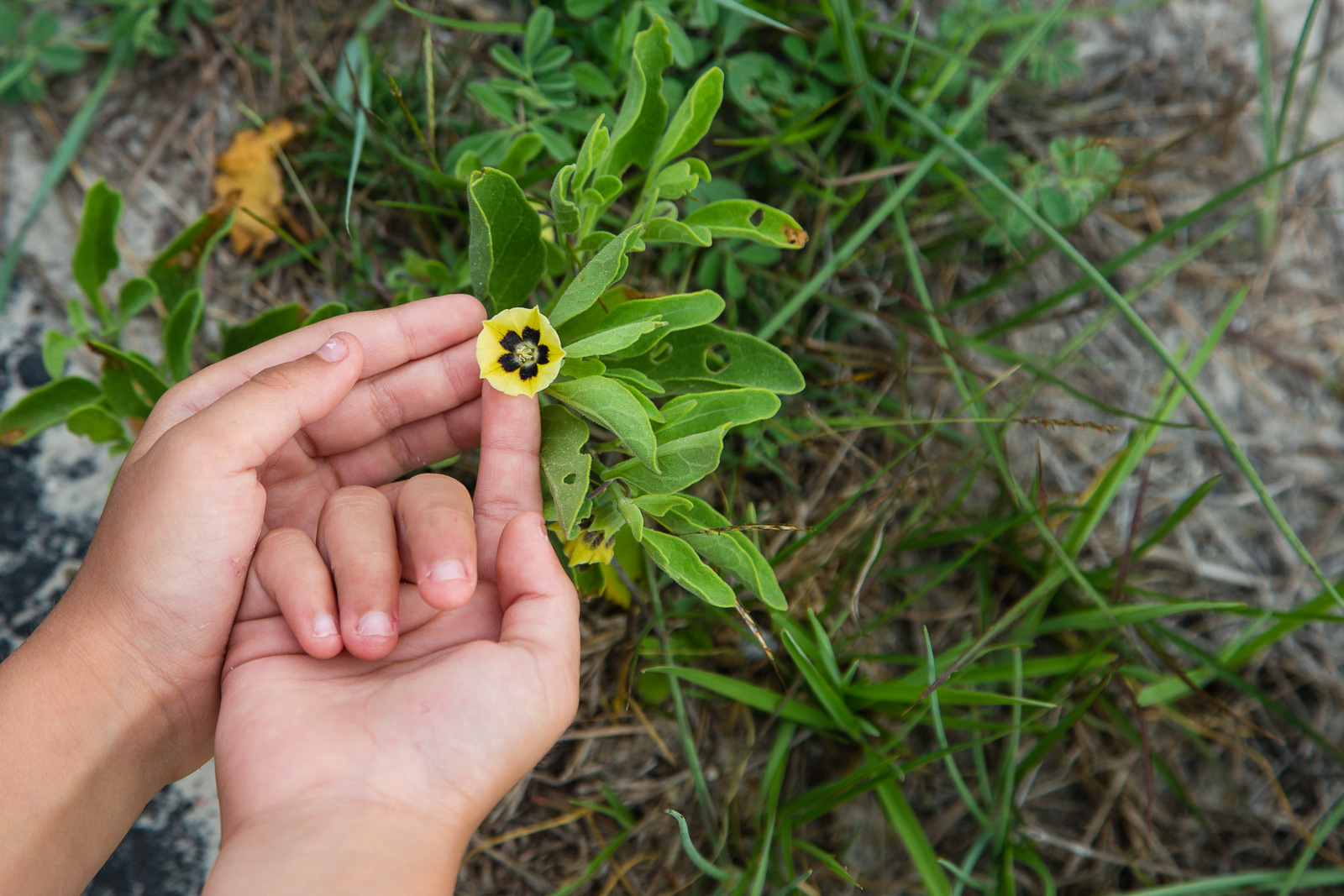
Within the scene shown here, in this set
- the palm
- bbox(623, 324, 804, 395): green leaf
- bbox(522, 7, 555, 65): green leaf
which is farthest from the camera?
bbox(522, 7, 555, 65): green leaf

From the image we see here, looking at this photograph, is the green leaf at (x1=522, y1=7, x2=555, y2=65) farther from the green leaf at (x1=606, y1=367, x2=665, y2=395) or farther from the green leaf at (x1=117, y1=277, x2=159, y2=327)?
the green leaf at (x1=117, y1=277, x2=159, y2=327)

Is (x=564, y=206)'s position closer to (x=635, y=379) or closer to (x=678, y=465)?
(x=635, y=379)

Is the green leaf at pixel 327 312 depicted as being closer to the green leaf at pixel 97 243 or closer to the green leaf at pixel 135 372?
the green leaf at pixel 135 372

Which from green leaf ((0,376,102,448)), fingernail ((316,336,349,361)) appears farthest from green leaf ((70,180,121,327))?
fingernail ((316,336,349,361))

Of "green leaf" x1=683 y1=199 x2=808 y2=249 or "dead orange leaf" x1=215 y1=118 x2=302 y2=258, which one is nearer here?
"green leaf" x1=683 y1=199 x2=808 y2=249

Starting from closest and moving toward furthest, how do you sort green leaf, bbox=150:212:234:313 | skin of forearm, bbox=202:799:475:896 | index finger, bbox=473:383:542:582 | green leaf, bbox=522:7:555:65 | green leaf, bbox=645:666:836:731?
skin of forearm, bbox=202:799:475:896, index finger, bbox=473:383:542:582, green leaf, bbox=150:212:234:313, green leaf, bbox=522:7:555:65, green leaf, bbox=645:666:836:731

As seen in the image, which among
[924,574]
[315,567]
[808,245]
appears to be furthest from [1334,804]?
[315,567]

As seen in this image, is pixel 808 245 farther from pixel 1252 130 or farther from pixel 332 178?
pixel 1252 130
